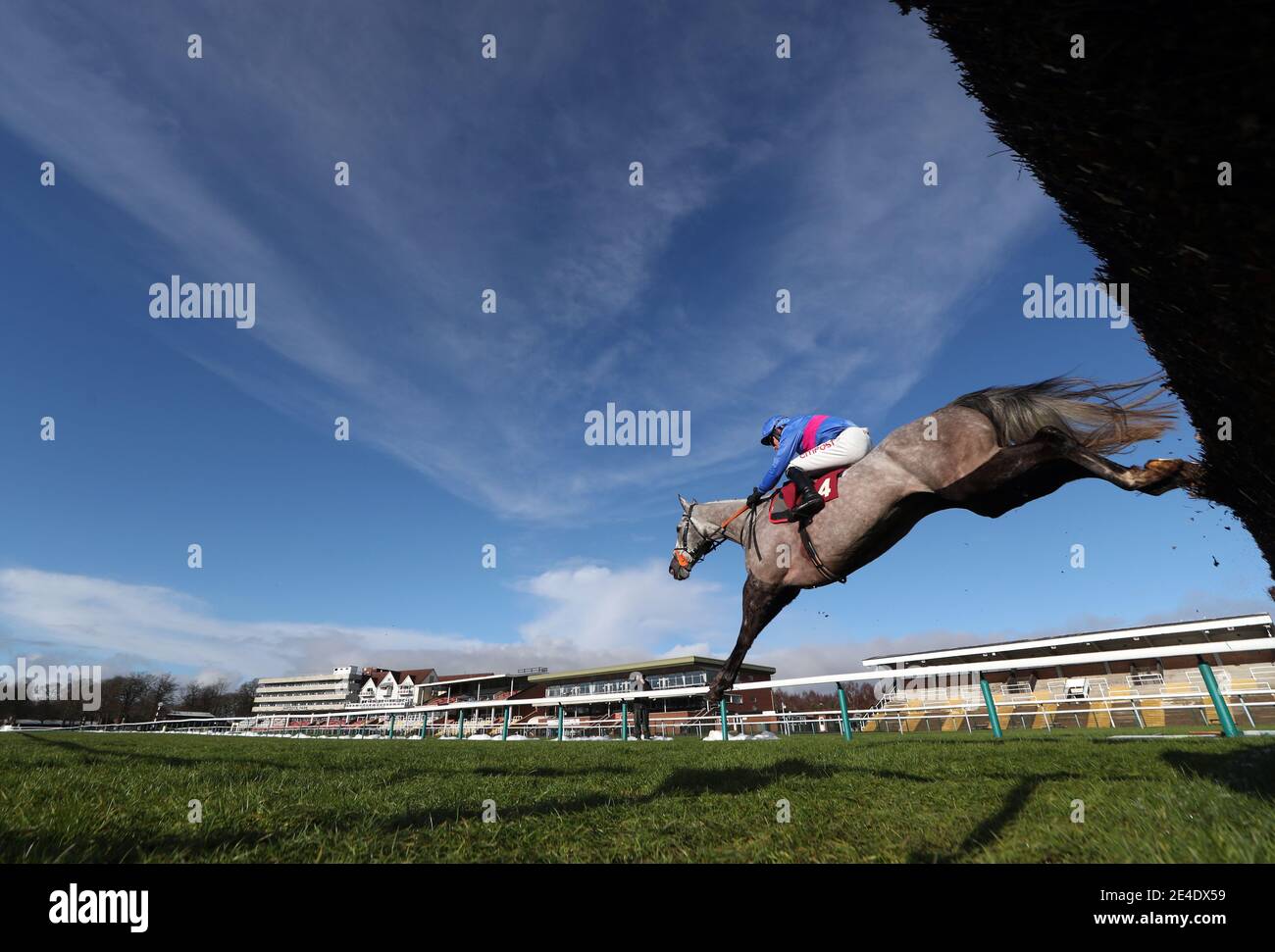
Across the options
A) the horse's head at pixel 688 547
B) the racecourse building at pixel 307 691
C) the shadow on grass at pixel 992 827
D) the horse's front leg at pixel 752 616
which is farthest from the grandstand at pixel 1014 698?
the racecourse building at pixel 307 691

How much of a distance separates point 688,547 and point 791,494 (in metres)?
2.25

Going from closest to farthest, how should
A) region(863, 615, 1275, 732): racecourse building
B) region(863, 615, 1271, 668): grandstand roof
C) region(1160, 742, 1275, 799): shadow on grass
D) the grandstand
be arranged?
region(1160, 742, 1275, 799): shadow on grass, the grandstand, region(863, 615, 1275, 732): racecourse building, region(863, 615, 1271, 668): grandstand roof

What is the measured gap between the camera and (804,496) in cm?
593

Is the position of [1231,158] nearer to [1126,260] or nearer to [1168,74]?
[1168,74]

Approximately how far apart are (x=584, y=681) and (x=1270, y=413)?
61.0 meters

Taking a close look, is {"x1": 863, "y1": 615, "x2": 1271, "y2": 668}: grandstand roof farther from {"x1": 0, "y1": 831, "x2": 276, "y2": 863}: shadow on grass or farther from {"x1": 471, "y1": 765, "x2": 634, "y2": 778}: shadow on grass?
{"x1": 0, "y1": 831, "x2": 276, "y2": 863}: shadow on grass

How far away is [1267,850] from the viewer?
6.44 feet

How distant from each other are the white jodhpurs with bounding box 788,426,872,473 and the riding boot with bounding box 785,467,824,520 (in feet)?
0.27

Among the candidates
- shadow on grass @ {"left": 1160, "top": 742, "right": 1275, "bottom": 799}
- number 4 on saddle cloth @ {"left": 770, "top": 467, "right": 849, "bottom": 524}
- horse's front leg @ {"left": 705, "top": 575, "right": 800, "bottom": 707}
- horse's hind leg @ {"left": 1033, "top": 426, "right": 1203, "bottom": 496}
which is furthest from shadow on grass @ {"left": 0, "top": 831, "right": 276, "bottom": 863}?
horse's hind leg @ {"left": 1033, "top": 426, "right": 1203, "bottom": 496}

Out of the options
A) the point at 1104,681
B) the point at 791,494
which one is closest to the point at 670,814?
the point at 791,494

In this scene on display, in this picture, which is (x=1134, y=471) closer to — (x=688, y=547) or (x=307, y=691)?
(x=688, y=547)

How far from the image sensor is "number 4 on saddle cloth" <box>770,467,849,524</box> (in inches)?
229

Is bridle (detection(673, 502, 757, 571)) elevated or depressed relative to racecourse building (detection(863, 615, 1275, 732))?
elevated
